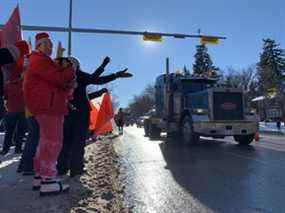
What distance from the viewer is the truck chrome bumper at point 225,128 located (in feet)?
49.0

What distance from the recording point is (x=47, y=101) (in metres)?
5.41

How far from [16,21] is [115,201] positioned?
12.7 feet

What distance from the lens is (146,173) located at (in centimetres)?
852

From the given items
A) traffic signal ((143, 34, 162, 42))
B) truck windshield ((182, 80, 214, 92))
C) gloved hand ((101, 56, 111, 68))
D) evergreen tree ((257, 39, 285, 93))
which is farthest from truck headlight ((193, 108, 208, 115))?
evergreen tree ((257, 39, 285, 93))

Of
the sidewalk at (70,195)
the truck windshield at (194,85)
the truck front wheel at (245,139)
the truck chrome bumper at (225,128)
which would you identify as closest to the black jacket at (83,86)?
the sidewalk at (70,195)

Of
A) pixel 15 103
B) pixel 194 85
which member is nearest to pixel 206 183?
pixel 15 103

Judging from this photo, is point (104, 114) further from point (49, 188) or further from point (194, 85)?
point (49, 188)

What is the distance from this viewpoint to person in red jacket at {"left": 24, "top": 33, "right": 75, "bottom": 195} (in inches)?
212

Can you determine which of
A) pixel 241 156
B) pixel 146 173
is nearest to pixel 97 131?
pixel 241 156

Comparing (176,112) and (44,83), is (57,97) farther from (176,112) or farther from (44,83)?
(176,112)

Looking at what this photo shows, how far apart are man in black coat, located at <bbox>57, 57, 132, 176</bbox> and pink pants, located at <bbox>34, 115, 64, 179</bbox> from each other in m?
1.42

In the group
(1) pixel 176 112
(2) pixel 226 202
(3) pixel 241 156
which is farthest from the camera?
(1) pixel 176 112

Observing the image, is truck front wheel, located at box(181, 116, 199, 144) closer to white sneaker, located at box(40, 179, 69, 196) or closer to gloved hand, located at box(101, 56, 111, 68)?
gloved hand, located at box(101, 56, 111, 68)

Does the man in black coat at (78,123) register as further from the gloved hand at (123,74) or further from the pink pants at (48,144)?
the pink pants at (48,144)
